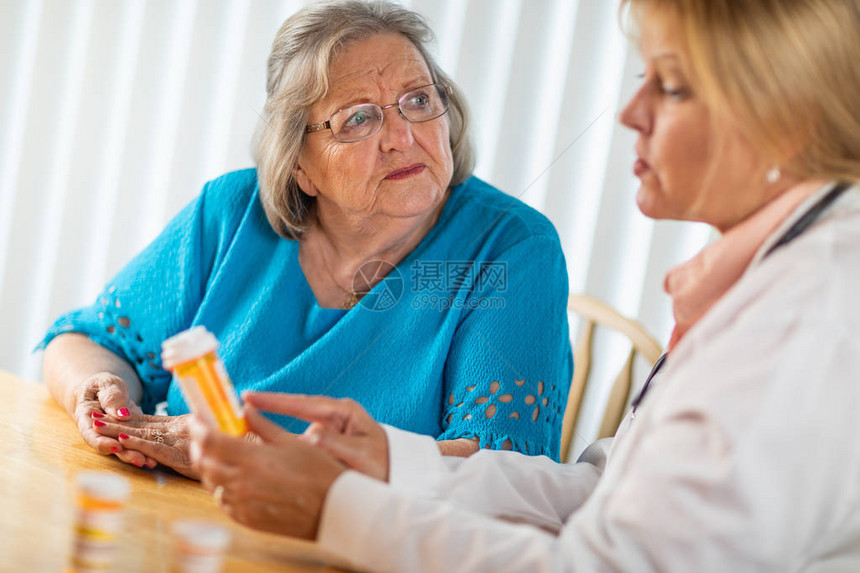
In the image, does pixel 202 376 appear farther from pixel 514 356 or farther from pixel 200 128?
pixel 200 128

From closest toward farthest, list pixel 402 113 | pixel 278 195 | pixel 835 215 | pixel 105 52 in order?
pixel 835 215
pixel 402 113
pixel 278 195
pixel 105 52

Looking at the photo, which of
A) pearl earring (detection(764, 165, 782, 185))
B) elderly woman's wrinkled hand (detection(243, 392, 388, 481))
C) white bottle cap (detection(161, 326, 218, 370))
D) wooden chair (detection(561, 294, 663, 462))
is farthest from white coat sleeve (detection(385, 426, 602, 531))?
wooden chair (detection(561, 294, 663, 462))

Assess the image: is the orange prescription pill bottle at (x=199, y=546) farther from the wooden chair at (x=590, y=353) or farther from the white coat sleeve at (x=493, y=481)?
the wooden chair at (x=590, y=353)

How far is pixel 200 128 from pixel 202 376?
5.82 feet

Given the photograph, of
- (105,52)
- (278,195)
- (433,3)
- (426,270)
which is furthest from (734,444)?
A: (105,52)

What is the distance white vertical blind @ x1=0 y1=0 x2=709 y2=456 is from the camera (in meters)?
2.21

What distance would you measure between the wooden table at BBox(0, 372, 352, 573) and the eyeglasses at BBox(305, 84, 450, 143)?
718 mm

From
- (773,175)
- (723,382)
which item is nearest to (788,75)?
(773,175)

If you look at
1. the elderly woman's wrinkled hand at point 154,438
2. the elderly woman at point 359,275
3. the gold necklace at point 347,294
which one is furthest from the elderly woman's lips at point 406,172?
the elderly woman's wrinkled hand at point 154,438

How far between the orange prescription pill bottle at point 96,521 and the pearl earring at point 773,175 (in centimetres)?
68

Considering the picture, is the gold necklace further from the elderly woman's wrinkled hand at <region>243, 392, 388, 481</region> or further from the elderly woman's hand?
the elderly woman's hand

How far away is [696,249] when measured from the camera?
7.14 feet

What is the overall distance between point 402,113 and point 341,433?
78 cm

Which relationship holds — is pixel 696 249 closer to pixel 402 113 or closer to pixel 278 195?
pixel 402 113
